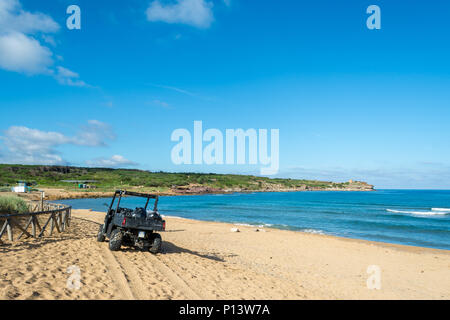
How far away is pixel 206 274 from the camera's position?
356 inches

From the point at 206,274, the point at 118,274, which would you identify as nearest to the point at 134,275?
the point at 118,274

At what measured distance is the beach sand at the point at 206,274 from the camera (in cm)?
668

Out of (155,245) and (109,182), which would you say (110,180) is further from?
(155,245)

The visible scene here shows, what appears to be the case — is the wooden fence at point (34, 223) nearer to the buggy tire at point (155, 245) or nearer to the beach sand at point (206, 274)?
the beach sand at point (206, 274)

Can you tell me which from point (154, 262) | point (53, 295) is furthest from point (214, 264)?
point (53, 295)

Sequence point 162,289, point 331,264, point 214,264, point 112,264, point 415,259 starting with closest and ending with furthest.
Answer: point 162,289 < point 112,264 < point 214,264 < point 331,264 < point 415,259

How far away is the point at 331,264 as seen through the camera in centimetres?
1375

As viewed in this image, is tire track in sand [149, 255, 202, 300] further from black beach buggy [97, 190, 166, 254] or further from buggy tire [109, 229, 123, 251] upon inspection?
buggy tire [109, 229, 123, 251]
